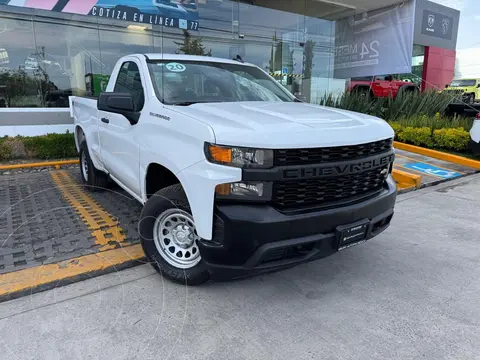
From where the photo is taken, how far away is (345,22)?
1348cm

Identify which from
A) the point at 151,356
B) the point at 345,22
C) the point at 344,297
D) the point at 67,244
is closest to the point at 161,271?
the point at 151,356

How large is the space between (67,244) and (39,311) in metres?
1.13

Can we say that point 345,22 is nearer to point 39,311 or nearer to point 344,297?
point 344,297

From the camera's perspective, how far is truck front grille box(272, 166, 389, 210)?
2.54 metres

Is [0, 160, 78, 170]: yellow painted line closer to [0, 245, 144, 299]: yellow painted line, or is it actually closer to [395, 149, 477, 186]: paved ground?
[0, 245, 144, 299]: yellow painted line

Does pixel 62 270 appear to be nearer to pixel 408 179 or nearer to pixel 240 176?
pixel 240 176

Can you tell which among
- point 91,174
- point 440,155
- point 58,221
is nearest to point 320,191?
point 58,221

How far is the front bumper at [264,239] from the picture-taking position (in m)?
2.44

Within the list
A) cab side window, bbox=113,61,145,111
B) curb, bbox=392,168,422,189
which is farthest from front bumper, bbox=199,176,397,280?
curb, bbox=392,168,422,189

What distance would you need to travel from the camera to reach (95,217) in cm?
462

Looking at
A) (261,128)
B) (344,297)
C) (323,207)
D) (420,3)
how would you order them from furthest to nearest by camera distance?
1. (420,3)
2. (344,297)
3. (323,207)
4. (261,128)

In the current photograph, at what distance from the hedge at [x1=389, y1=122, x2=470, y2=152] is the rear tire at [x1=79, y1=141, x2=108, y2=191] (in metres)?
7.83

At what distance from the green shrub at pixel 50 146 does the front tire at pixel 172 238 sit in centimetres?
599

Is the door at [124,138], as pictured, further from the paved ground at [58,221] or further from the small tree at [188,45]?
the small tree at [188,45]
